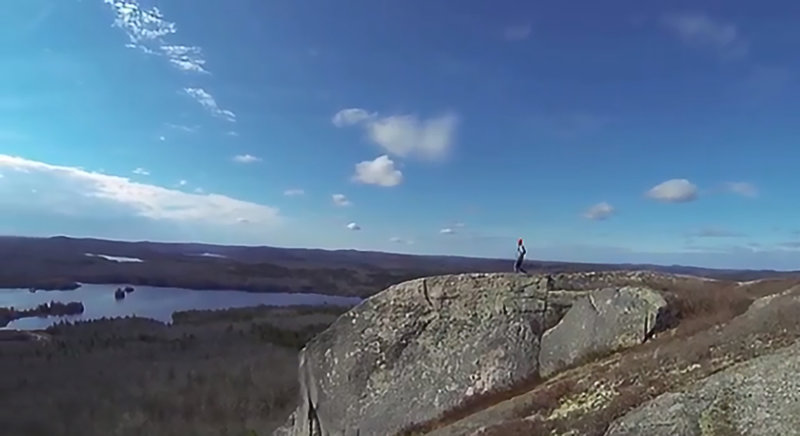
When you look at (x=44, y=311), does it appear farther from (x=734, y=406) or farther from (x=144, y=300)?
(x=734, y=406)

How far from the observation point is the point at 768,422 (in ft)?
23.0

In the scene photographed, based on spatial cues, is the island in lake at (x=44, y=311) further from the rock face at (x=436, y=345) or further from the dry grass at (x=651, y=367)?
the dry grass at (x=651, y=367)

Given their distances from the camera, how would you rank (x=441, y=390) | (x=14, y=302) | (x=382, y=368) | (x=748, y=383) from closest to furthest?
(x=748, y=383), (x=441, y=390), (x=382, y=368), (x=14, y=302)

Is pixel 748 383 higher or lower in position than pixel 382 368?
higher

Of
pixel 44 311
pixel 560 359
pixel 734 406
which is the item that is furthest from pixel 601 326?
pixel 44 311

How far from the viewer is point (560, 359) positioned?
40.0 ft

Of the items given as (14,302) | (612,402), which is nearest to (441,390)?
(612,402)

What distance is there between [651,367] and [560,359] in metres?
2.72

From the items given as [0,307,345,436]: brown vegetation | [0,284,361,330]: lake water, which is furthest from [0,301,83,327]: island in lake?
[0,307,345,436]: brown vegetation

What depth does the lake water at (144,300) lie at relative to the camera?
63.1 metres

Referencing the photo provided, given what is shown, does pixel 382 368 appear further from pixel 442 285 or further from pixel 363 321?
pixel 442 285

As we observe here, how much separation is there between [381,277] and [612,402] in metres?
113

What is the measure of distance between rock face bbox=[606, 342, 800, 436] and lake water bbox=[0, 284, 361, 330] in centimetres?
5476

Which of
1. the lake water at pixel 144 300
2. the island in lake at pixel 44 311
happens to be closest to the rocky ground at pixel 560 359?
the lake water at pixel 144 300
